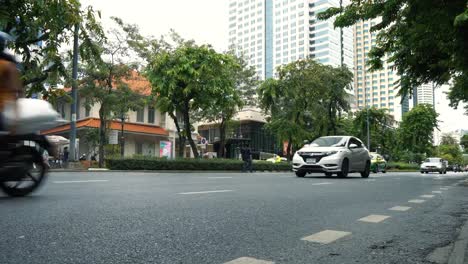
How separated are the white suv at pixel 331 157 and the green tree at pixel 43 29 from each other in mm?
7684

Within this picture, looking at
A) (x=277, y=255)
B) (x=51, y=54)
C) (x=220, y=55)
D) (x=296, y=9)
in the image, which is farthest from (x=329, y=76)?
(x=296, y=9)

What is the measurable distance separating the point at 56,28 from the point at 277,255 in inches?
387

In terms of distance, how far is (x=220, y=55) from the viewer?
25.7 meters

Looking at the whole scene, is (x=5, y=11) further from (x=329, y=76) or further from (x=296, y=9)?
(x=296, y=9)

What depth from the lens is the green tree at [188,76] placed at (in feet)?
80.6

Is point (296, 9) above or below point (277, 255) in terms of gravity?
above

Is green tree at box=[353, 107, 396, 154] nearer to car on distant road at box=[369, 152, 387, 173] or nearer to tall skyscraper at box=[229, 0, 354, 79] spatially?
car on distant road at box=[369, 152, 387, 173]

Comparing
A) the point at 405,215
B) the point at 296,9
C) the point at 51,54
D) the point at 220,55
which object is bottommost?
the point at 405,215

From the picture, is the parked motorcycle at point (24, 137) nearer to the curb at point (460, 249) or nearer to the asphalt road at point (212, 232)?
the asphalt road at point (212, 232)

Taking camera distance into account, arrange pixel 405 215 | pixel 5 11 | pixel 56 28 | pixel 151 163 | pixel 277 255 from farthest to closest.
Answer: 1. pixel 151 163
2. pixel 56 28
3. pixel 5 11
4. pixel 405 215
5. pixel 277 255

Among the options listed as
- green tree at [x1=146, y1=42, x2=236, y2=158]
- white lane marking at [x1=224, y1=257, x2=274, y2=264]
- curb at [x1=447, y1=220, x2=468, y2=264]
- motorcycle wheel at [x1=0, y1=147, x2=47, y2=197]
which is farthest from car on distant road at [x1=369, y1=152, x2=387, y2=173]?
white lane marking at [x1=224, y1=257, x2=274, y2=264]

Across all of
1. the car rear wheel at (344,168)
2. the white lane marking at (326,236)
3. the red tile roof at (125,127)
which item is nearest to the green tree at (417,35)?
the car rear wheel at (344,168)

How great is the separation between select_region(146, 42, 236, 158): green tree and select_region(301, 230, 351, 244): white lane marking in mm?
21114

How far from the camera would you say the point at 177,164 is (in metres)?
24.0
